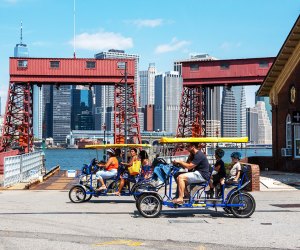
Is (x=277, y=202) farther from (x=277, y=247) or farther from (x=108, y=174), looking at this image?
(x=277, y=247)

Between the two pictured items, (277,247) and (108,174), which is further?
(108,174)

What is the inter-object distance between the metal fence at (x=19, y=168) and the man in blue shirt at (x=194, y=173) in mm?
12698

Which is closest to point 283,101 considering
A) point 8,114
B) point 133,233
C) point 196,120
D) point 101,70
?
point 133,233

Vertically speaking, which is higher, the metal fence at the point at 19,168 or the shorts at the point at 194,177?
the shorts at the point at 194,177

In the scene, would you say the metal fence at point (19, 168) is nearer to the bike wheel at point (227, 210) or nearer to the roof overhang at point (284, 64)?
the bike wheel at point (227, 210)

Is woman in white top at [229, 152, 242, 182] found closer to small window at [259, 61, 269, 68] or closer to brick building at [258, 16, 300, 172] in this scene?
brick building at [258, 16, 300, 172]

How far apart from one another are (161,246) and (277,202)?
27.6 ft

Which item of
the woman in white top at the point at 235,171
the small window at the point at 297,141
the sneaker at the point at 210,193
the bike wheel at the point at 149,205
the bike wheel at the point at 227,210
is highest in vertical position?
the small window at the point at 297,141

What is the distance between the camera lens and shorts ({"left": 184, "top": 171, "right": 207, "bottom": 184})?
13.0 m

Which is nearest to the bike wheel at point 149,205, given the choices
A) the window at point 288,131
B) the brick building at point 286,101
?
the brick building at point 286,101

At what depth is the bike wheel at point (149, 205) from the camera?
13.0 m

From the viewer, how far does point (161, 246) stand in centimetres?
932

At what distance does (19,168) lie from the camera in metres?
26.8

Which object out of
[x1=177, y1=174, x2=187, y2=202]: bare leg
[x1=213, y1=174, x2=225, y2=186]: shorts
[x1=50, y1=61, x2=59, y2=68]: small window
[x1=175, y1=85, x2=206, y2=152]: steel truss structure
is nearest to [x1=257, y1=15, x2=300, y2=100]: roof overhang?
[x1=213, y1=174, x2=225, y2=186]: shorts
